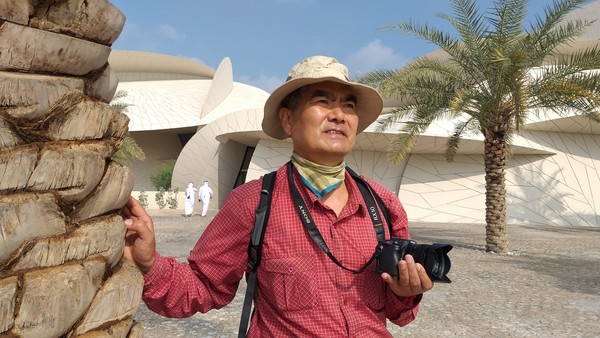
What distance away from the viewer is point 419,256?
1478 millimetres

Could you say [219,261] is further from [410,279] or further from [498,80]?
[498,80]

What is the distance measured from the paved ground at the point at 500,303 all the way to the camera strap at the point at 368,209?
131 inches

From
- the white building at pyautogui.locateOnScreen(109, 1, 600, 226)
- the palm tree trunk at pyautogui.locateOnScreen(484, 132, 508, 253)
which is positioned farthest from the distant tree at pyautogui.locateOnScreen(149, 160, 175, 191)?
the palm tree trunk at pyautogui.locateOnScreen(484, 132, 508, 253)

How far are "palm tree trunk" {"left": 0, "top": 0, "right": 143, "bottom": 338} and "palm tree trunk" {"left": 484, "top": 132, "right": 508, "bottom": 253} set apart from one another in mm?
10090

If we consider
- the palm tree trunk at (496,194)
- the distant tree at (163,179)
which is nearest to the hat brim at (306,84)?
the palm tree trunk at (496,194)

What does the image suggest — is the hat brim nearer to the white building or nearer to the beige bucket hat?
the beige bucket hat

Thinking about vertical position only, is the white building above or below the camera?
above

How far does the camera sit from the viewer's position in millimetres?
1453

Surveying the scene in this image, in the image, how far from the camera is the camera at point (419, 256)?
145 centimetres

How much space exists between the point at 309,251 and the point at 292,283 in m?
0.12

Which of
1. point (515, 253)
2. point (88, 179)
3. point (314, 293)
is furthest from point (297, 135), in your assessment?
point (515, 253)

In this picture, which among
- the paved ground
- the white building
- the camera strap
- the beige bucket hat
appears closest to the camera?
the camera strap

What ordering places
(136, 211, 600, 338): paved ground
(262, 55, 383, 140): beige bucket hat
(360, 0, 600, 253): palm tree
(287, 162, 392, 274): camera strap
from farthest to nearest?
(360, 0, 600, 253): palm tree < (136, 211, 600, 338): paved ground < (262, 55, 383, 140): beige bucket hat < (287, 162, 392, 274): camera strap

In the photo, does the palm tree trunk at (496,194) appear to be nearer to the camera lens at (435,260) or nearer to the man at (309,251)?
the man at (309,251)
